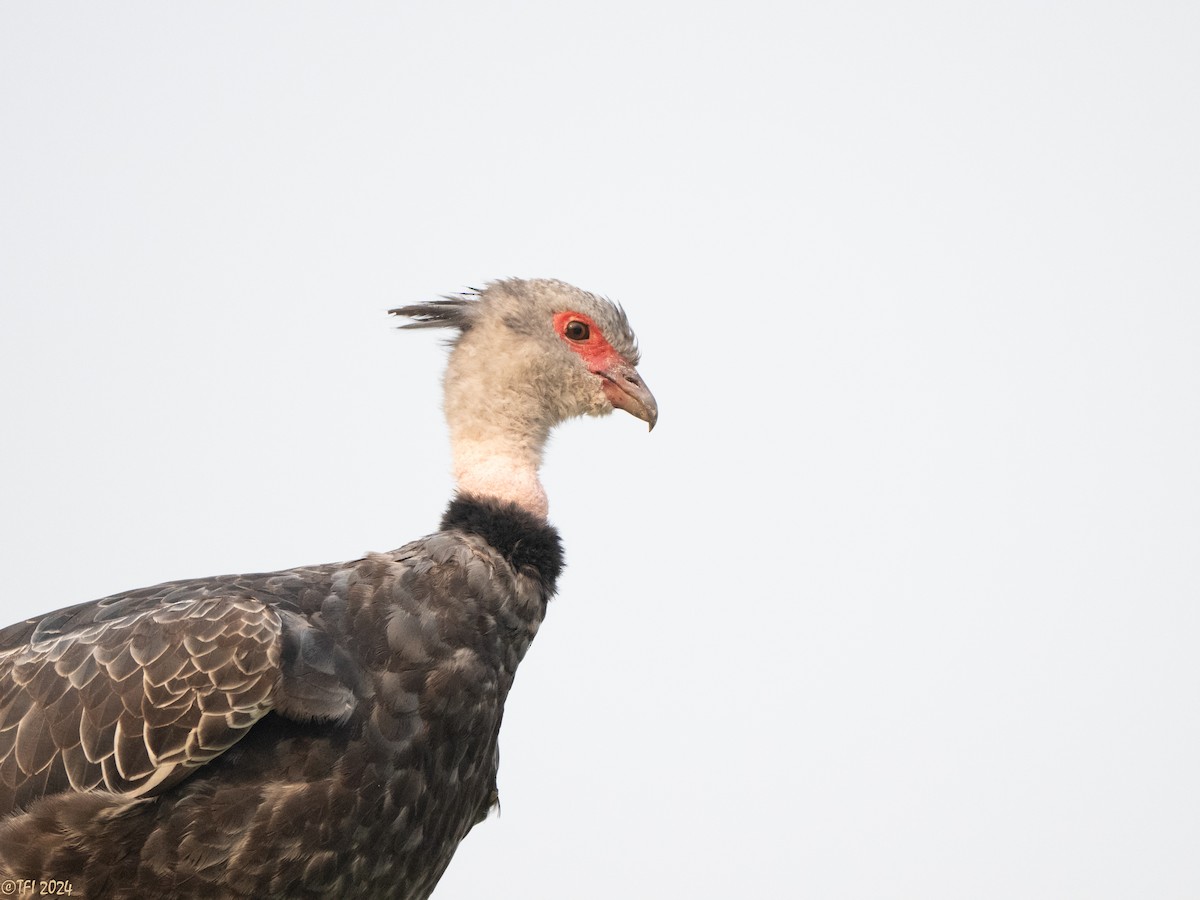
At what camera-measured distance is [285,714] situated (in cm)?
491

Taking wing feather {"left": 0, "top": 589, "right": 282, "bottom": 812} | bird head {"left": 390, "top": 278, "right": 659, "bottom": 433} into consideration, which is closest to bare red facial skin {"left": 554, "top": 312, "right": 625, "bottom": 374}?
bird head {"left": 390, "top": 278, "right": 659, "bottom": 433}

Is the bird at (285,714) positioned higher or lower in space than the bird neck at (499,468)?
lower

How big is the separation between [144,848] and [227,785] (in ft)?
1.03

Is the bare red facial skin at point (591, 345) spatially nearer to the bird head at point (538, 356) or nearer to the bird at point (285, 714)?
the bird head at point (538, 356)

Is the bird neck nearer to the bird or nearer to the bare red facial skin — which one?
the bird

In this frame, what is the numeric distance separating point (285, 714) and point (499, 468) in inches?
54.9

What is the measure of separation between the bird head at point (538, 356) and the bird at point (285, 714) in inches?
4.6

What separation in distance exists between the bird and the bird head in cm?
12

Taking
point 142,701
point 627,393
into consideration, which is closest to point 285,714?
point 142,701

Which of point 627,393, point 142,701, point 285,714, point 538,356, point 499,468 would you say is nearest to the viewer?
point 142,701

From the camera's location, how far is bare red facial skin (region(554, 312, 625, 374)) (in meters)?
6.16

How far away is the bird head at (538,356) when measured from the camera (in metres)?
6.00

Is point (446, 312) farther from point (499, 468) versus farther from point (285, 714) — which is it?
point (285, 714)

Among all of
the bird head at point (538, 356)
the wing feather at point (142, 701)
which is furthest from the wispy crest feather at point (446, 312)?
the wing feather at point (142, 701)
